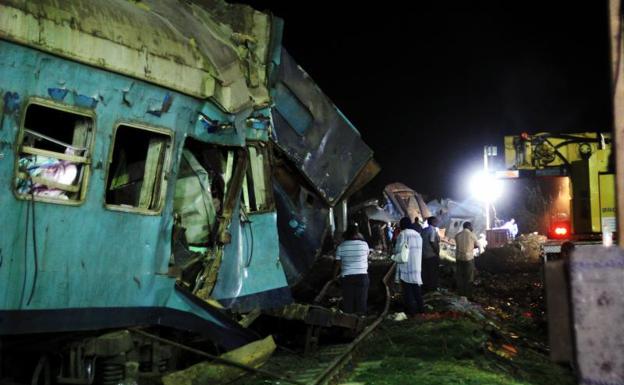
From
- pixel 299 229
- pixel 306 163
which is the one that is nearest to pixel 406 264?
pixel 299 229

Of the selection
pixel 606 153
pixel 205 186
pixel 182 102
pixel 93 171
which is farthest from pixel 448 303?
pixel 93 171

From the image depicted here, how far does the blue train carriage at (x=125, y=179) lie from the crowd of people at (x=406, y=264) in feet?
6.44

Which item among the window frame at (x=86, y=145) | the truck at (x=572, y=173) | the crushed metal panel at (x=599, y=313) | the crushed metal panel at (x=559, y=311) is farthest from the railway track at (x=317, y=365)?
the truck at (x=572, y=173)

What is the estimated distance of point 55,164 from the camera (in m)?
5.15

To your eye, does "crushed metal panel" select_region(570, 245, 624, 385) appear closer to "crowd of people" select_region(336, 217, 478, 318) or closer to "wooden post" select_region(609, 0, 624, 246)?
"wooden post" select_region(609, 0, 624, 246)

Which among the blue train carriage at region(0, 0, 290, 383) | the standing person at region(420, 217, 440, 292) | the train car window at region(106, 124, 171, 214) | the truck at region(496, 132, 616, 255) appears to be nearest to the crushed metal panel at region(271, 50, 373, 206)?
the blue train carriage at region(0, 0, 290, 383)

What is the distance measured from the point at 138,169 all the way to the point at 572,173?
818 centimetres

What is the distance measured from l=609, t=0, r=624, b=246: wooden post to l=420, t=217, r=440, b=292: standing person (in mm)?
8966

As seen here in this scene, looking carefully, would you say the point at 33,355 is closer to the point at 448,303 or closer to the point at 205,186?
the point at 205,186

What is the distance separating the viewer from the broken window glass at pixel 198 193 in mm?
6816

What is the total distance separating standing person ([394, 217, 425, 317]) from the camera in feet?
32.4

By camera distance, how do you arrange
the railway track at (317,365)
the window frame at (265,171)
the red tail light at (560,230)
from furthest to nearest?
the red tail light at (560,230)
the window frame at (265,171)
the railway track at (317,365)

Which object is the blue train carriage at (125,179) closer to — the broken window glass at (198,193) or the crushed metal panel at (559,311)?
the broken window glass at (198,193)

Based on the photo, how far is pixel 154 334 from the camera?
19.5ft
